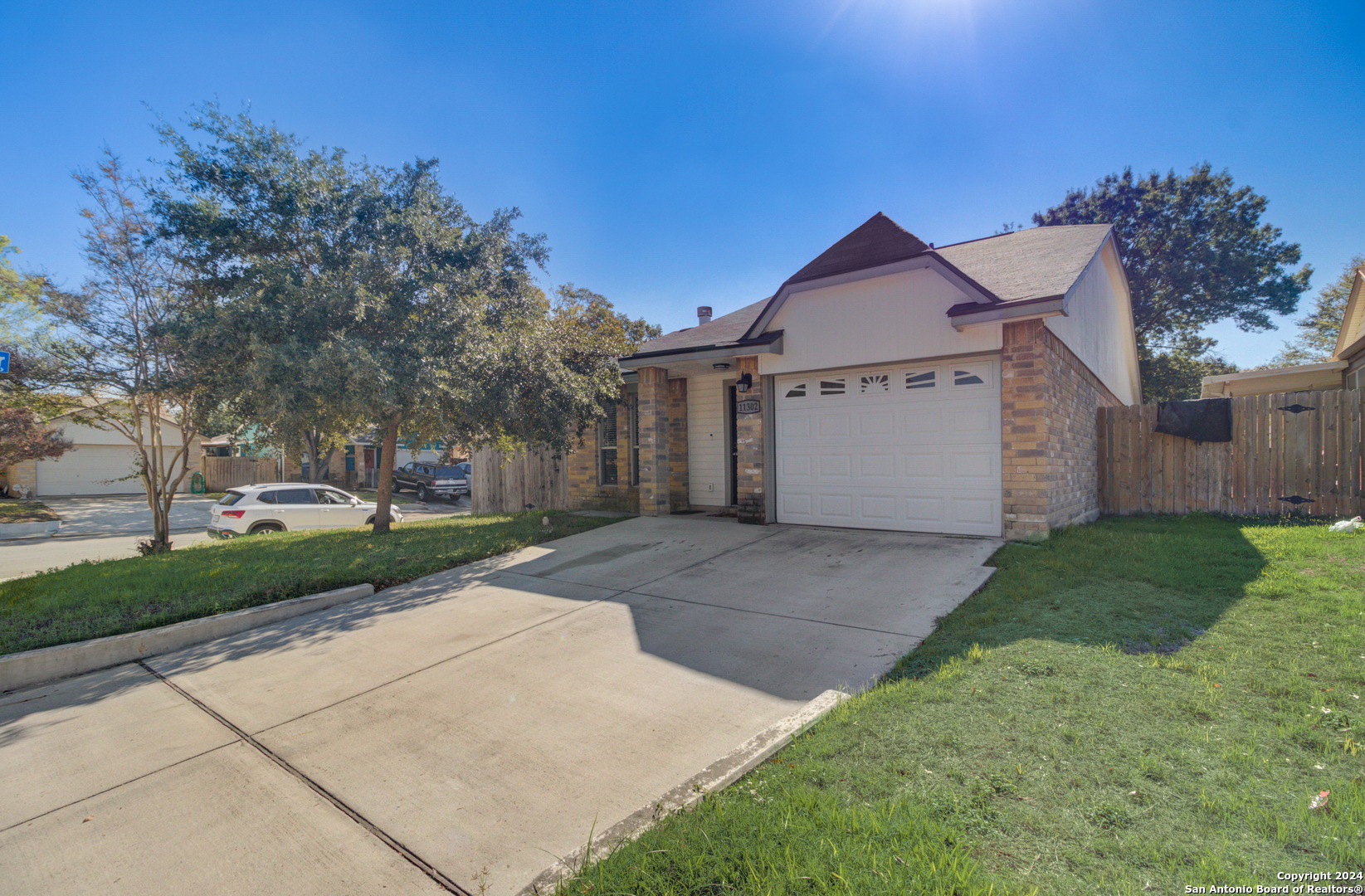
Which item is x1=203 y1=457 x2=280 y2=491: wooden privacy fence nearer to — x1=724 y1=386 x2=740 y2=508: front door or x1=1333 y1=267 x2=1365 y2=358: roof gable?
x1=724 y1=386 x2=740 y2=508: front door

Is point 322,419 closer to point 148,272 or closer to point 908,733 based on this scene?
point 148,272

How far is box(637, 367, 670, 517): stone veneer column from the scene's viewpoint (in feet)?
35.6

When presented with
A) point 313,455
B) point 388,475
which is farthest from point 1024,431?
point 313,455

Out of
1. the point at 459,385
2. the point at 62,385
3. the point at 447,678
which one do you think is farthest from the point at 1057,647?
the point at 62,385

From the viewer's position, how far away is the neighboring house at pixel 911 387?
7.41 m

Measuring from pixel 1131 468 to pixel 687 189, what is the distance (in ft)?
31.5

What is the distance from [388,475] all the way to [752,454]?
19.7 feet

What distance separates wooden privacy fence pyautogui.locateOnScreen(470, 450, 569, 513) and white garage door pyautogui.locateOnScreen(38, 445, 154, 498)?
21.2 m

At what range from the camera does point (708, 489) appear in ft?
37.7

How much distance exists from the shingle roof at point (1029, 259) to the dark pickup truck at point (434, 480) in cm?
2080

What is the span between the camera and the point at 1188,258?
25812 millimetres

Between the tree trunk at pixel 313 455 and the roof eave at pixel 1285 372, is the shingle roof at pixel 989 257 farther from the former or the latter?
the tree trunk at pixel 313 455

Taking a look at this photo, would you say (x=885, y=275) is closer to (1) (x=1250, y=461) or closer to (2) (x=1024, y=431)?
(2) (x=1024, y=431)

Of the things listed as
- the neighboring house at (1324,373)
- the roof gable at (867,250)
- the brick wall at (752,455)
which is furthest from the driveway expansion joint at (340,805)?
the neighboring house at (1324,373)
